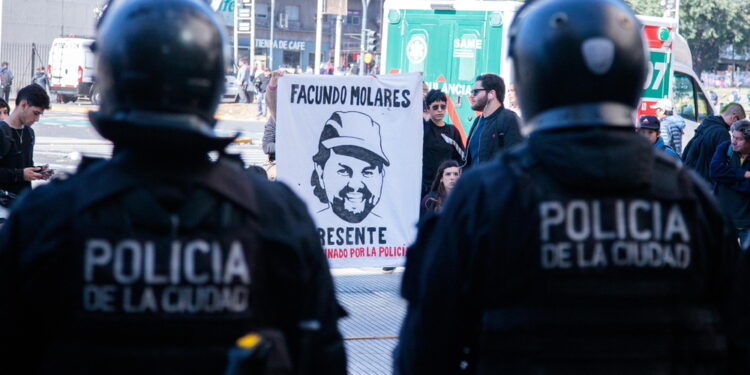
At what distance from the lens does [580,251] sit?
242 cm

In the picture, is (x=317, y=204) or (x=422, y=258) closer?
(x=422, y=258)

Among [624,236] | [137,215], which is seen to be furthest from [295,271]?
[624,236]

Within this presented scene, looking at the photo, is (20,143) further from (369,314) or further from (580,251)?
(580,251)

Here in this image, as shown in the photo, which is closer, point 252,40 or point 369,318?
point 369,318

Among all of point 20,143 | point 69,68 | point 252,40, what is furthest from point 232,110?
point 20,143

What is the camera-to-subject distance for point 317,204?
891cm

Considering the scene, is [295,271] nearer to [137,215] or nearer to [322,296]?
[322,296]

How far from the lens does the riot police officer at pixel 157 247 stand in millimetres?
2152

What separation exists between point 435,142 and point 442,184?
3.97 feet

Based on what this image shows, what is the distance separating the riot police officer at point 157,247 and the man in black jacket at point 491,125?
23.0ft

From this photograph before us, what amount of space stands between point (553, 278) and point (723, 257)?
1.50 feet

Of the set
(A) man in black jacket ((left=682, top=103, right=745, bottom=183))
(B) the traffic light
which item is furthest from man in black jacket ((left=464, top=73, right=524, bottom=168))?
(B) the traffic light

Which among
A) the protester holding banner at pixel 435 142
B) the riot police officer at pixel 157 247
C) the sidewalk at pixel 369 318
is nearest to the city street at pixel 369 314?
the sidewalk at pixel 369 318

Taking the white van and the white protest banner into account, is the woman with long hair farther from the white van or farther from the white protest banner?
the white van
